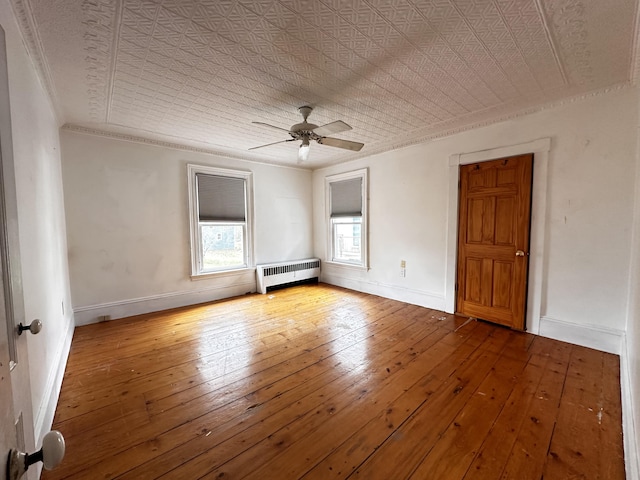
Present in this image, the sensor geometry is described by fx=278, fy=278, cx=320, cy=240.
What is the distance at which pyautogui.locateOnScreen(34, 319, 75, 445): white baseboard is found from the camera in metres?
1.56

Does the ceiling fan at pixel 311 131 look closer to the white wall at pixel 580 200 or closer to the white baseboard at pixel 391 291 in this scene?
the white wall at pixel 580 200

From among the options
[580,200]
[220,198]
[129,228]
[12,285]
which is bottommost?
[12,285]

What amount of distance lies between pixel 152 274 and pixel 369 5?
4016mm

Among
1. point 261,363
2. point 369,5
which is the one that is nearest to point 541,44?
point 369,5

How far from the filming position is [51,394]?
187 cm

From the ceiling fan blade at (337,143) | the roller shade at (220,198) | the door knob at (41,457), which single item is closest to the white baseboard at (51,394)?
the door knob at (41,457)

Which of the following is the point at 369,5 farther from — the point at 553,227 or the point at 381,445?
the point at 553,227

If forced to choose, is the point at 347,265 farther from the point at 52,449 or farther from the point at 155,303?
the point at 52,449

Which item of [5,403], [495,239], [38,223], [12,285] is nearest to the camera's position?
[5,403]

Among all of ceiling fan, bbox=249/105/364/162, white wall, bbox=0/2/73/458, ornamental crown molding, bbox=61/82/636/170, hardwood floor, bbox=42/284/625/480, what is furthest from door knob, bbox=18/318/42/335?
ornamental crown molding, bbox=61/82/636/170

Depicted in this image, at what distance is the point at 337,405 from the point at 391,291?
9.06ft

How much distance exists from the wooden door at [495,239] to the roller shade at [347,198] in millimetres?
1828

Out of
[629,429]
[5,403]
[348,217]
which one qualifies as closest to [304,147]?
[348,217]

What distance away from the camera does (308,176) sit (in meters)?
5.78
